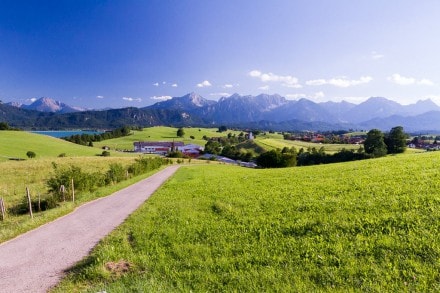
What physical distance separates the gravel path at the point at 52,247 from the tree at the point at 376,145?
325 ft

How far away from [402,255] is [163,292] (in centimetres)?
662

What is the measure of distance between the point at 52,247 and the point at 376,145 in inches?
4291

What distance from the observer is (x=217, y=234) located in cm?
1132

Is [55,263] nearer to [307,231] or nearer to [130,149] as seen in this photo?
[307,231]

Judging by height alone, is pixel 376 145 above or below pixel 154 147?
above

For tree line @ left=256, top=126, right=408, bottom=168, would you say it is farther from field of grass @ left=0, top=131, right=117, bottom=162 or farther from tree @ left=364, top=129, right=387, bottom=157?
field of grass @ left=0, top=131, right=117, bottom=162

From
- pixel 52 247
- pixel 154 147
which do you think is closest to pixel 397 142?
pixel 52 247

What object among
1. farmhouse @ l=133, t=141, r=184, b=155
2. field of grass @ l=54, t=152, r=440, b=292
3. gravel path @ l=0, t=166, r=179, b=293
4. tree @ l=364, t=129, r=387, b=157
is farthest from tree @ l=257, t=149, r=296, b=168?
farmhouse @ l=133, t=141, r=184, b=155

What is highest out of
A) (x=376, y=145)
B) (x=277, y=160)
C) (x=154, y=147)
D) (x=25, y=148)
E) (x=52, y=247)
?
(x=52, y=247)

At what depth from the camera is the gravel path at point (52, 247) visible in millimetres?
9148

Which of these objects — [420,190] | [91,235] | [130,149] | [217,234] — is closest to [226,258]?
[217,234]

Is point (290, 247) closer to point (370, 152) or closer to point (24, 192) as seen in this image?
point (24, 192)

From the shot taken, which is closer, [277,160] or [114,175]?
[114,175]

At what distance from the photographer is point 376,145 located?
99688 millimetres
